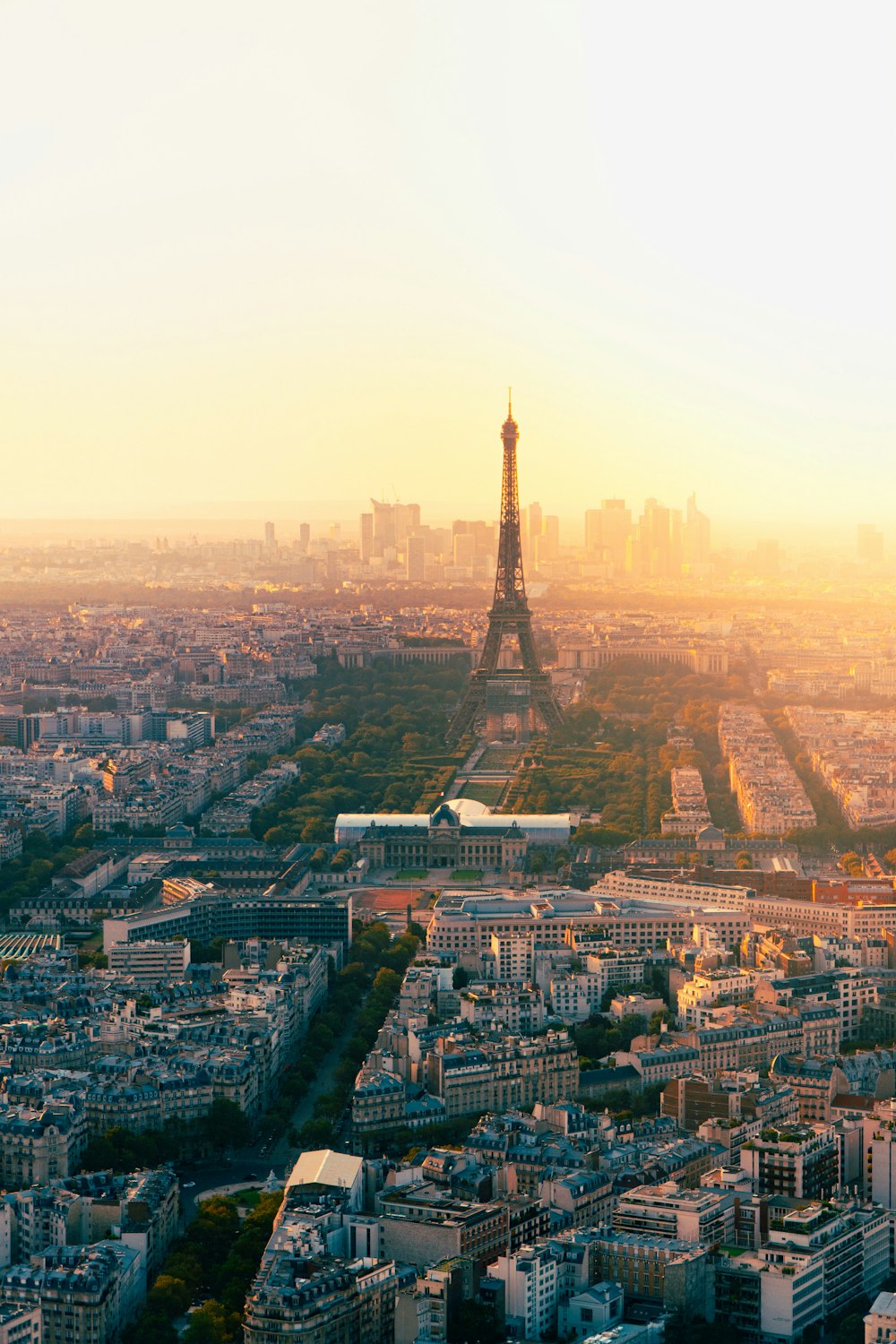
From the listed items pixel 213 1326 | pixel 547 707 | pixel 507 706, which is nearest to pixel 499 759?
pixel 547 707

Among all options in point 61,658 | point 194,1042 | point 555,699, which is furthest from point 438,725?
point 194,1042

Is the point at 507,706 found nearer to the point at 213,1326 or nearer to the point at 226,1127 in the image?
the point at 226,1127

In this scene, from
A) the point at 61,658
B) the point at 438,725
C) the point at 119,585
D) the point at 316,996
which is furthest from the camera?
the point at 119,585

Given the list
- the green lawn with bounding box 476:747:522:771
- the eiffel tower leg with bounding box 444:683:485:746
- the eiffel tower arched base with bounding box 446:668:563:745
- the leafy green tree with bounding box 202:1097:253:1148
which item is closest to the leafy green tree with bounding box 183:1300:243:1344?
the leafy green tree with bounding box 202:1097:253:1148

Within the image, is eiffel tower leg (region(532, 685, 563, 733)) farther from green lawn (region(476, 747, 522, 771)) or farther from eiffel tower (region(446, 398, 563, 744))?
green lawn (region(476, 747, 522, 771))

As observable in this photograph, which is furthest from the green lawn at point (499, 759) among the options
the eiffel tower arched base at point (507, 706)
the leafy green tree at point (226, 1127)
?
the leafy green tree at point (226, 1127)

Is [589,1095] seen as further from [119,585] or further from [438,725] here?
[119,585]

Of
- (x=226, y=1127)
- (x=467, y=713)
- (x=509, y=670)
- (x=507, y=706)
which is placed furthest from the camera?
(x=509, y=670)

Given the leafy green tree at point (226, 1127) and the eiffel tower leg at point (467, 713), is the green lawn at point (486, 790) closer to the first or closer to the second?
the eiffel tower leg at point (467, 713)
